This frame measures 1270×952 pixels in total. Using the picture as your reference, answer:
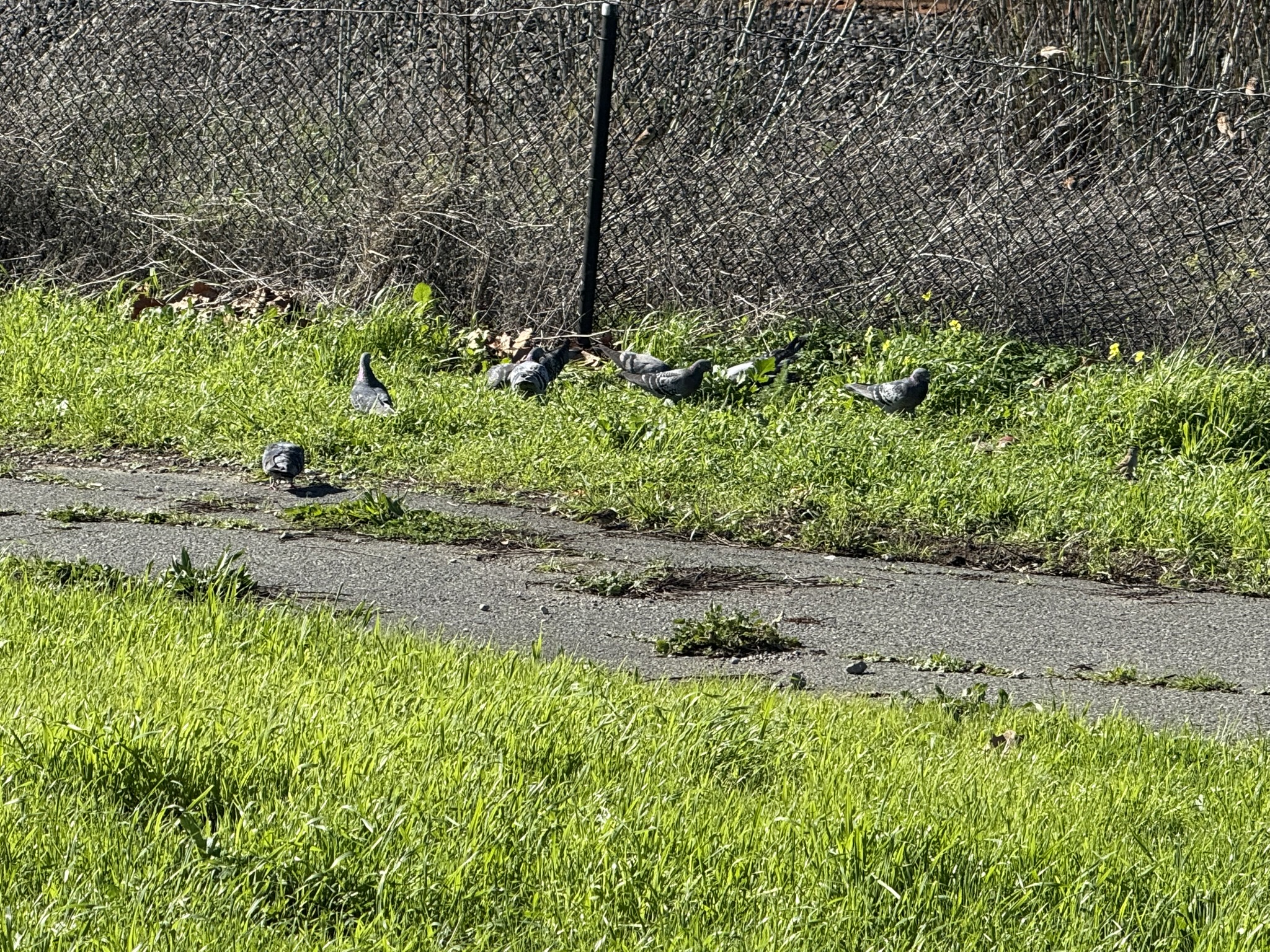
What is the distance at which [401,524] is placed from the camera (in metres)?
6.36

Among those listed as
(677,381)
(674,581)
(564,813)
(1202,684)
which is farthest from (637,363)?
(564,813)

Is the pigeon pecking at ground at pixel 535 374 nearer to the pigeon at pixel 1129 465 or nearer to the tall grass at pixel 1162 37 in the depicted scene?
the pigeon at pixel 1129 465

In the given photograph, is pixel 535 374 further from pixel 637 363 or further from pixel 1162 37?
pixel 1162 37

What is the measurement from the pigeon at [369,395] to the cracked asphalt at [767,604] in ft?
4.16

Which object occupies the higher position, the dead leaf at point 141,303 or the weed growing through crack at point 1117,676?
the weed growing through crack at point 1117,676

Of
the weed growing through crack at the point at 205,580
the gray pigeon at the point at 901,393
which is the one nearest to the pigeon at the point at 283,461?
the weed growing through crack at the point at 205,580

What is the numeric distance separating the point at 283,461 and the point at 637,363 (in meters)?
2.61

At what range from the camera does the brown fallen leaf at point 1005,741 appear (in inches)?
160

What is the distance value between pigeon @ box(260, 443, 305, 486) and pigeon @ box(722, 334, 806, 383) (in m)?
2.84

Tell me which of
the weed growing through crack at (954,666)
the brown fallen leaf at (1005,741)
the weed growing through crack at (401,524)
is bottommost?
the weed growing through crack at (401,524)

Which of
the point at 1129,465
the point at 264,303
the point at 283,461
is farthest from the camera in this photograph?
the point at 264,303

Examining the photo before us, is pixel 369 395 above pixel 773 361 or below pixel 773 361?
below

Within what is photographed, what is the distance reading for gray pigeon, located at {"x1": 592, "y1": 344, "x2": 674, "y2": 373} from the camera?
347 inches

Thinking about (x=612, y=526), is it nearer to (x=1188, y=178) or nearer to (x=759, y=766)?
(x=759, y=766)
